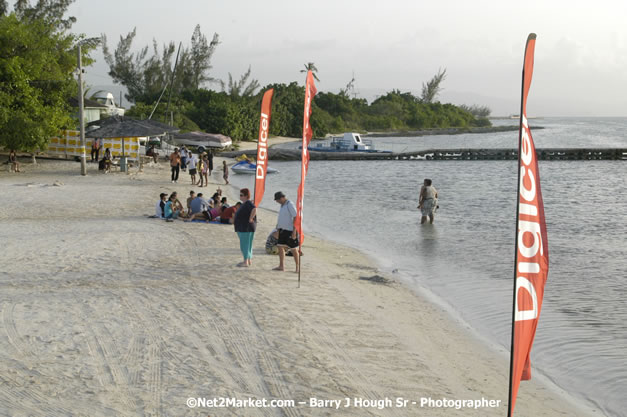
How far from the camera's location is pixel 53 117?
2611 cm

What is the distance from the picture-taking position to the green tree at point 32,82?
24625 millimetres

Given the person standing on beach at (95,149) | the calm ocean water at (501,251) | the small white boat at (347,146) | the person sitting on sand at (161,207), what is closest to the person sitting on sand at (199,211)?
the person sitting on sand at (161,207)

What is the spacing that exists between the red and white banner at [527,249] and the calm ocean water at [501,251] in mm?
3254

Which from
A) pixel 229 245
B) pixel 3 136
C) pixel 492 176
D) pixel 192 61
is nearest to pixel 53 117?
pixel 3 136

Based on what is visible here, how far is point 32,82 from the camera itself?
26.9 m

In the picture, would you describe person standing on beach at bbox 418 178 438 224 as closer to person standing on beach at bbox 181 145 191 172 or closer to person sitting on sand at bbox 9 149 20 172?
person standing on beach at bbox 181 145 191 172

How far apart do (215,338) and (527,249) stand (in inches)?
169

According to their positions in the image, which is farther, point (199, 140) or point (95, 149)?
point (199, 140)

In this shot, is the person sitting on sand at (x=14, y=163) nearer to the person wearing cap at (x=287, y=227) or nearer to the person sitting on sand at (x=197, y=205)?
the person sitting on sand at (x=197, y=205)

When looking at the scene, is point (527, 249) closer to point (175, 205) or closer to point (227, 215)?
point (227, 215)

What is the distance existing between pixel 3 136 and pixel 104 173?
14.9ft

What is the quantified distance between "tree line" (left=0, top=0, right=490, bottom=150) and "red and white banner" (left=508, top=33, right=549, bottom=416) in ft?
56.7

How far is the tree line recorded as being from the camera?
25359 millimetres

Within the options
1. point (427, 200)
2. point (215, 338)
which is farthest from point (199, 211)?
point (215, 338)
